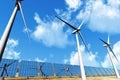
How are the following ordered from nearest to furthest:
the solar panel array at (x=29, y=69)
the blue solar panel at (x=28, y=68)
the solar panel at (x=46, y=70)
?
the solar panel array at (x=29, y=69) → the blue solar panel at (x=28, y=68) → the solar panel at (x=46, y=70)

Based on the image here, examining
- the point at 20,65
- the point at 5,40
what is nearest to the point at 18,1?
the point at 5,40

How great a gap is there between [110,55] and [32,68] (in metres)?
29.3

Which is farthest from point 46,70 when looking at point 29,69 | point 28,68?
point 28,68

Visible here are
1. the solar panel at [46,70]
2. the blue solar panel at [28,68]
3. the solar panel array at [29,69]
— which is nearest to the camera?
the solar panel array at [29,69]

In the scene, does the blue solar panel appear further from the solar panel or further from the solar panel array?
the solar panel

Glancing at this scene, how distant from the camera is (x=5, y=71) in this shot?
2299 inches

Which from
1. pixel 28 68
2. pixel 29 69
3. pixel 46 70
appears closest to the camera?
pixel 29 69

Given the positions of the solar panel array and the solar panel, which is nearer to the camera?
the solar panel array

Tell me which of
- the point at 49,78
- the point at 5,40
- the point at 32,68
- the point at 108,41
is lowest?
the point at 5,40

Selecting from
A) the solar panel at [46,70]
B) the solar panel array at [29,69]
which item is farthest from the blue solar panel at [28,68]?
the solar panel at [46,70]

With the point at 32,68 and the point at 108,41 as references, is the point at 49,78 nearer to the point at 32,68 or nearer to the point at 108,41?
the point at 32,68

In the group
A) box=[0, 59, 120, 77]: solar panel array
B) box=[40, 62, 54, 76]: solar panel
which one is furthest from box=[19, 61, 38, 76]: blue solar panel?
box=[40, 62, 54, 76]: solar panel

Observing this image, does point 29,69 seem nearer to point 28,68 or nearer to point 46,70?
point 28,68

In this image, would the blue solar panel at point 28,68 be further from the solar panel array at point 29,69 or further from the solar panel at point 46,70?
the solar panel at point 46,70
